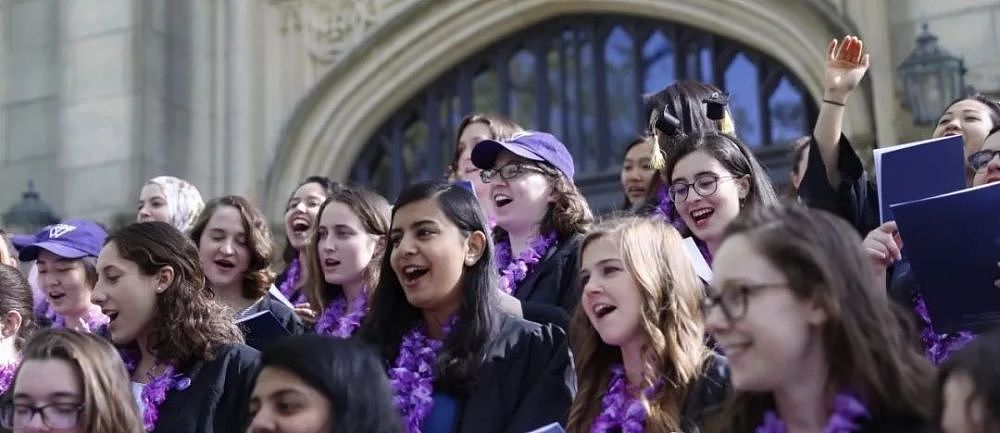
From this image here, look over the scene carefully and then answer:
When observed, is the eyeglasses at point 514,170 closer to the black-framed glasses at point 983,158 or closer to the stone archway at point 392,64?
the black-framed glasses at point 983,158

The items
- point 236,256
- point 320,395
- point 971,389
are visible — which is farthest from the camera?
point 236,256

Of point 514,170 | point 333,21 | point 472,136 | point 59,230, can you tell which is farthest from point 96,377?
point 333,21

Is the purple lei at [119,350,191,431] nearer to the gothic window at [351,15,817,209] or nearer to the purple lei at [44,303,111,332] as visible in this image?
the purple lei at [44,303,111,332]

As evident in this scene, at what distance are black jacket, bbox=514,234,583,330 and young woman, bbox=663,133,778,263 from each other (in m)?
0.47

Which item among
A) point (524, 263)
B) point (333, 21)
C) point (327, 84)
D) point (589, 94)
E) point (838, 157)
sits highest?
point (333, 21)

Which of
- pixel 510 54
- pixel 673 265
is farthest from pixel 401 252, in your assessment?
pixel 510 54

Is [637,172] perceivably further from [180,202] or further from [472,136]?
[180,202]

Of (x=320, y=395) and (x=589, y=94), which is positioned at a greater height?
(x=589, y=94)

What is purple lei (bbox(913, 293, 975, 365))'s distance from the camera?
4426 millimetres

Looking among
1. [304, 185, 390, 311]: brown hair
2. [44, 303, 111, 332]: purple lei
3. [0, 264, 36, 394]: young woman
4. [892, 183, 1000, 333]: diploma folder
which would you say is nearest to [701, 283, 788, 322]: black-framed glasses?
[892, 183, 1000, 333]: diploma folder

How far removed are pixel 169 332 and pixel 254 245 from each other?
112cm

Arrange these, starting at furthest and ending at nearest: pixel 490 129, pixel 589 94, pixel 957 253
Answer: pixel 589 94, pixel 490 129, pixel 957 253

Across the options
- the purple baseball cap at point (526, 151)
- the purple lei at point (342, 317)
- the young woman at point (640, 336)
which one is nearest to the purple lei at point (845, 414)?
the young woman at point (640, 336)

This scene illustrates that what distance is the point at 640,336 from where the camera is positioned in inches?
163
